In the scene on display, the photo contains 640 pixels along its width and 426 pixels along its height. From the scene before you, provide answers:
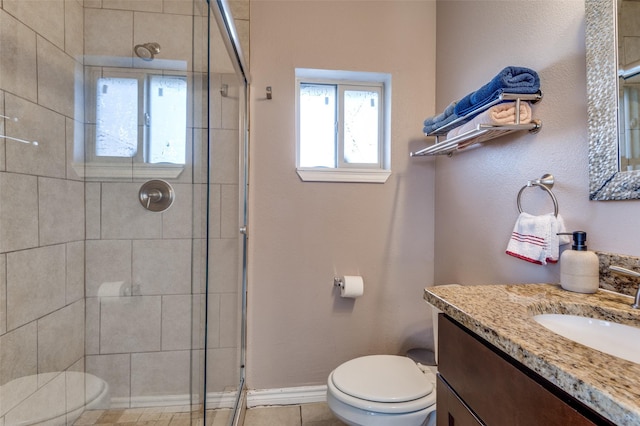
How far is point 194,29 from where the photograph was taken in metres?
1.17

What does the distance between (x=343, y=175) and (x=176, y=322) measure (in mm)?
1144

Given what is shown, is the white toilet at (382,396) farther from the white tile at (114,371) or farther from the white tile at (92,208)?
the white tile at (92,208)

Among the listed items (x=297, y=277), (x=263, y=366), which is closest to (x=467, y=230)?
(x=297, y=277)

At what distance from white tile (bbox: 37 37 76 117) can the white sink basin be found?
5.71 feet

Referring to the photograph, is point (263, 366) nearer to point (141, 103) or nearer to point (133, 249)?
point (133, 249)

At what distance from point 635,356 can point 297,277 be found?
1.33 m

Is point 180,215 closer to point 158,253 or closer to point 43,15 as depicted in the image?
point 158,253

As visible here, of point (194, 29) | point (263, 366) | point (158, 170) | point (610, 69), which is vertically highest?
point (194, 29)

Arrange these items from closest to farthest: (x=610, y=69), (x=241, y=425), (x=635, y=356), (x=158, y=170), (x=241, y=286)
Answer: (x=635, y=356) < (x=610, y=69) < (x=158, y=170) < (x=241, y=425) < (x=241, y=286)

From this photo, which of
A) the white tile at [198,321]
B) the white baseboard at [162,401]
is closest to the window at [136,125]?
the white tile at [198,321]

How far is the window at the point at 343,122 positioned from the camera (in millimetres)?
1783

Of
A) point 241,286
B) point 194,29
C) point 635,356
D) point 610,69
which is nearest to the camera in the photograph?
point 635,356

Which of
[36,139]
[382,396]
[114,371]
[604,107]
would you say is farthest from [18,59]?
[604,107]

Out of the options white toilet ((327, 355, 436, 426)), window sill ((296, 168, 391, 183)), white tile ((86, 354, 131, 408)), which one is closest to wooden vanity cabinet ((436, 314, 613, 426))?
white toilet ((327, 355, 436, 426))
